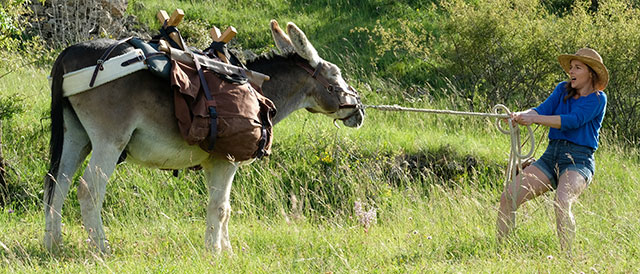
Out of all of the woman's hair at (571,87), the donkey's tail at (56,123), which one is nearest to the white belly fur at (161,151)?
the donkey's tail at (56,123)

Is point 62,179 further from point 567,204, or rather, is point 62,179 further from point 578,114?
point 578,114

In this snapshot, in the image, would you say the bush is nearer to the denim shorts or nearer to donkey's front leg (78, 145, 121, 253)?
the denim shorts

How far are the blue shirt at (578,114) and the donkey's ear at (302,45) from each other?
2049 millimetres

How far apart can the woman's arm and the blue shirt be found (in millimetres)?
43

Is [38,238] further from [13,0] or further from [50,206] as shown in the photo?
[13,0]

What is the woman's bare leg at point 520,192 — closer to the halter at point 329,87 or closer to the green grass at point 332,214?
the green grass at point 332,214

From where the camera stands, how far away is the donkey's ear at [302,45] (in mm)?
6258

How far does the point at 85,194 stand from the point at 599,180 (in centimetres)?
656

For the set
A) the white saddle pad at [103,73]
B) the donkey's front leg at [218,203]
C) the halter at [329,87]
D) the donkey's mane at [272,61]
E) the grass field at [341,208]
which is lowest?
the grass field at [341,208]

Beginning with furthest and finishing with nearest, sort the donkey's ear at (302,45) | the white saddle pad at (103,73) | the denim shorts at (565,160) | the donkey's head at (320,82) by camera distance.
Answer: the donkey's head at (320,82)
the donkey's ear at (302,45)
the denim shorts at (565,160)
the white saddle pad at (103,73)

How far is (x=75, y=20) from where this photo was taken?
14828mm

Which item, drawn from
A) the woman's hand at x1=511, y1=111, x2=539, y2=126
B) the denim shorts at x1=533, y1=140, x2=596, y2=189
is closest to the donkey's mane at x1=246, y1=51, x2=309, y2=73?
the woman's hand at x1=511, y1=111, x2=539, y2=126

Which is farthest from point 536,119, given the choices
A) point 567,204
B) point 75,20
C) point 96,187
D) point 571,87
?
point 75,20

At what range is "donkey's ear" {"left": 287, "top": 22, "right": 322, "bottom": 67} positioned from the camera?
6258mm
